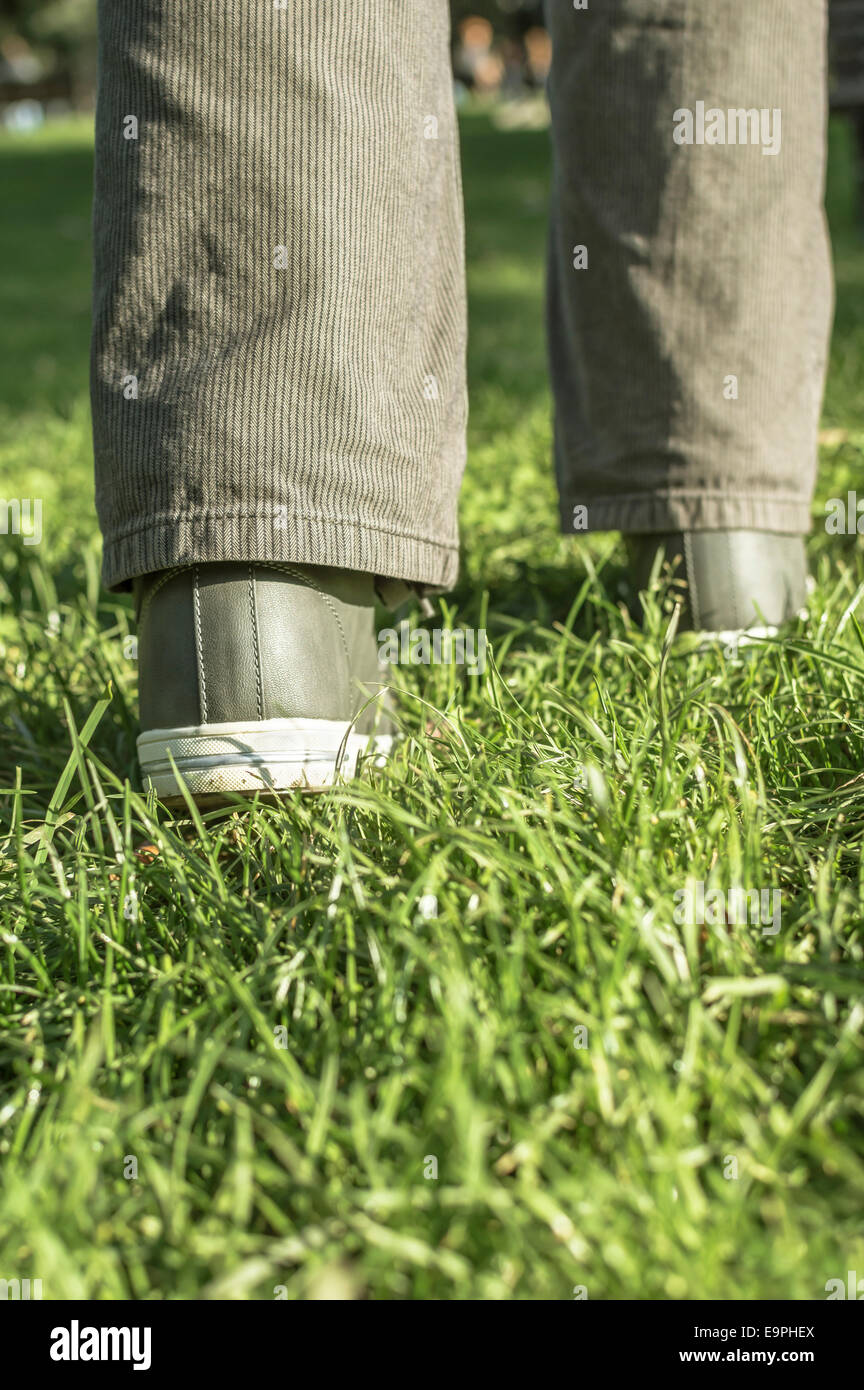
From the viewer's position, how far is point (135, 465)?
1.35 meters

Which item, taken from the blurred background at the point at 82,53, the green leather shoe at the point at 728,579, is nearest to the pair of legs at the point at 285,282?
the green leather shoe at the point at 728,579

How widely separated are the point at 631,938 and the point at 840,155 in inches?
644

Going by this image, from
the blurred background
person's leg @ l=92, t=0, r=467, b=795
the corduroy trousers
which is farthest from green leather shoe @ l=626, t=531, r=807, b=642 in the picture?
the blurred background

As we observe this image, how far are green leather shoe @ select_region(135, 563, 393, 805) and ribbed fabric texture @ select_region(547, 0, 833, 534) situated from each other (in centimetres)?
61

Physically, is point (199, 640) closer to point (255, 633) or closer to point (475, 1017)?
point (255, 633)

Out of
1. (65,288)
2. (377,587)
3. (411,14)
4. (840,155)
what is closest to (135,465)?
(377,587)

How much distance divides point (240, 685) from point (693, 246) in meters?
0.96

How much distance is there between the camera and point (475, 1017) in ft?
2.91

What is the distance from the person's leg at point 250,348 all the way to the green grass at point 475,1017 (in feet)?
0.56

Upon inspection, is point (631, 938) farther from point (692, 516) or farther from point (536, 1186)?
point (692, 516)

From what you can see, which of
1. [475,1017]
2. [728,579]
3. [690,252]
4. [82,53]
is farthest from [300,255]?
[82,53]

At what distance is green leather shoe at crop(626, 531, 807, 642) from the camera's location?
1.73 metres

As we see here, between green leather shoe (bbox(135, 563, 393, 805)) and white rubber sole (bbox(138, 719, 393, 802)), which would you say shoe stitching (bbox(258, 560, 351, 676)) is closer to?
green leather shoe (bbox(135, 563, 393, 805))

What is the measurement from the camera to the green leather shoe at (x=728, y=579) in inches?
68.3
